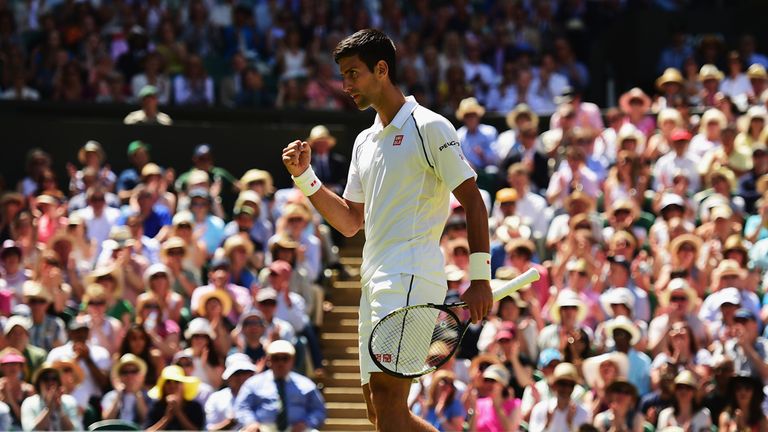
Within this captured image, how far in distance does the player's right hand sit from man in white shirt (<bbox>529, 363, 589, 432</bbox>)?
497 centimetres

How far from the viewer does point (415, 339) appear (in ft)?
21.3

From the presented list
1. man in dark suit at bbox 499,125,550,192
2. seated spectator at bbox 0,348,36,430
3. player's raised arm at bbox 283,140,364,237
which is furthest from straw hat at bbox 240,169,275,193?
player's raised arm at bbox 283,140,364,237

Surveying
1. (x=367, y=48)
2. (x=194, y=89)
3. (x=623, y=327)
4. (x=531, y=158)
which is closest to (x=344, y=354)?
(x=623, y=327)

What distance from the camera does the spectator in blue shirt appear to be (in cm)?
1133

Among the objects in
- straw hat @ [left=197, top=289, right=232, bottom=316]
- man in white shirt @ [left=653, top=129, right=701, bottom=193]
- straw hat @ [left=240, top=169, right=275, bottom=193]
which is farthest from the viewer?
straw hat @ [left=240, top=169, right=275, bottom=193]

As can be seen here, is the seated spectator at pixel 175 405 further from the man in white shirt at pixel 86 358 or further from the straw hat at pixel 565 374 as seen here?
the straw hat at pixel 565 374

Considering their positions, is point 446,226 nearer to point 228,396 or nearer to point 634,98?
point 228,396

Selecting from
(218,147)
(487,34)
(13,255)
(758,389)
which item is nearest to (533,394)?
(758,389)

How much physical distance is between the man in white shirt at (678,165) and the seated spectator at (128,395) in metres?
5.46

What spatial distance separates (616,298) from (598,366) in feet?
3.27

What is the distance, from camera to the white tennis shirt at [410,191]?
659cm

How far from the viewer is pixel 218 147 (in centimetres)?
1698

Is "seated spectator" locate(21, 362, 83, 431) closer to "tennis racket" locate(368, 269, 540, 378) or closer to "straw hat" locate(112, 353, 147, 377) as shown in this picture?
"straw hat" locate(112, 353, 147, 377)

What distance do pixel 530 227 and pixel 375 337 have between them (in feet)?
26.0
